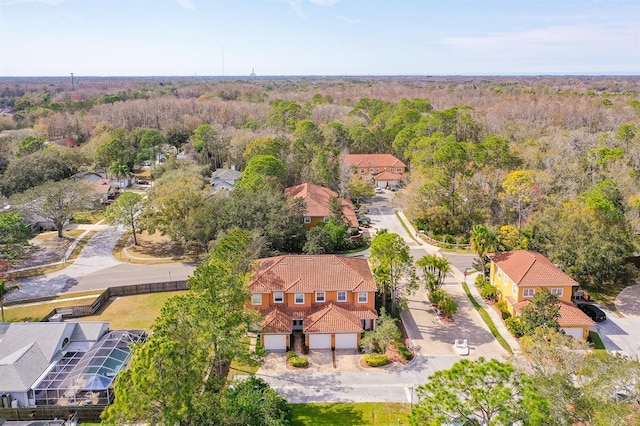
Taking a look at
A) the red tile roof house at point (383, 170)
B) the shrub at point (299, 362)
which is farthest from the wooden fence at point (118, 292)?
the red tile roof house at point (383, 170)

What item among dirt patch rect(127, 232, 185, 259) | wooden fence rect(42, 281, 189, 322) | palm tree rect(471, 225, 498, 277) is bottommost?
wooden fence rect(42, 281, 189, 322)

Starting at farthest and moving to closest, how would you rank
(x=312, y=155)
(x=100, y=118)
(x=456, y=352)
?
(x=100, y=118), (x=312, y=155), (x=456, y=352)

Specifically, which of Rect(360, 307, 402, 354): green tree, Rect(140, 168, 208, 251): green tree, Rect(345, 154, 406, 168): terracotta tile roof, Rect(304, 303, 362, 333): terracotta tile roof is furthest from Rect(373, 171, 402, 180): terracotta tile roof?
Rect(360, 307, 402, 354): green tree

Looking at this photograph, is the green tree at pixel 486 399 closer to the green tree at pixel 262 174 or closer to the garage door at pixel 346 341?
the garage door at pixel 346 341

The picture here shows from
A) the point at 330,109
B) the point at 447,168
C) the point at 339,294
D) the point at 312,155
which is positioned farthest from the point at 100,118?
the point at 339,294

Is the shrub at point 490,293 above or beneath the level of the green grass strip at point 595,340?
above

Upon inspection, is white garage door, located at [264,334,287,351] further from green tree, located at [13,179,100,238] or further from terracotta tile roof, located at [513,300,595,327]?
green tree, located at [13,179,100,238]

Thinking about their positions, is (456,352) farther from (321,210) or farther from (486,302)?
(321,210)
